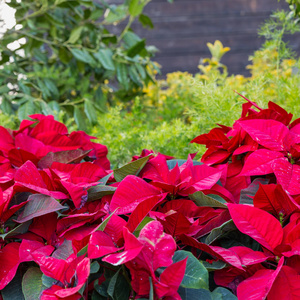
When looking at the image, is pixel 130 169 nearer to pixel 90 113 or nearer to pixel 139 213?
pixel 139 213

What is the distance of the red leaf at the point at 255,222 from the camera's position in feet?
1.82

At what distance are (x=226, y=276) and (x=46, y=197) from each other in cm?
→ 30

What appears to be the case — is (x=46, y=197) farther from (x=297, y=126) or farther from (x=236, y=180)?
(x=297, y=126)

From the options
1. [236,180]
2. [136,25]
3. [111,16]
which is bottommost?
[236,180]

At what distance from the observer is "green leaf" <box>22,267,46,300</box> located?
1.81 feet

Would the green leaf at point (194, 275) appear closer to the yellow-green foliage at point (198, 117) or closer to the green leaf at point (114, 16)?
the yellow-green foliage at point (198, 117)

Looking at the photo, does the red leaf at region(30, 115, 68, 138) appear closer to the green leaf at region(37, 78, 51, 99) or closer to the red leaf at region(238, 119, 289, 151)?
the red leaf at region(238, 119, 289, 151)

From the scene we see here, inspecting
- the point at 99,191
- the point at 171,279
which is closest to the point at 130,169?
the point at 99,191

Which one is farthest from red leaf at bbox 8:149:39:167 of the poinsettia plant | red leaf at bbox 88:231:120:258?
red leaf at bbox 88:231:120:258

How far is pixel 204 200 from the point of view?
2.11ft

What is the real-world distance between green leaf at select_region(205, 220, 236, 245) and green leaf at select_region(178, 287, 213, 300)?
9 cm

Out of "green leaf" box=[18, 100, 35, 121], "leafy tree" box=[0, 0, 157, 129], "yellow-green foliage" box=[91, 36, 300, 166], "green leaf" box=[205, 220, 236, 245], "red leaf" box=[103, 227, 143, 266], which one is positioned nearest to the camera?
"red leaf" box=[103, 227, 143, 266]

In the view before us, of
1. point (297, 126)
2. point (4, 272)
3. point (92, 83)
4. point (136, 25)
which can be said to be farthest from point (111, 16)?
point (136, 25)

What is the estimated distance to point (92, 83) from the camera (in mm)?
2412
